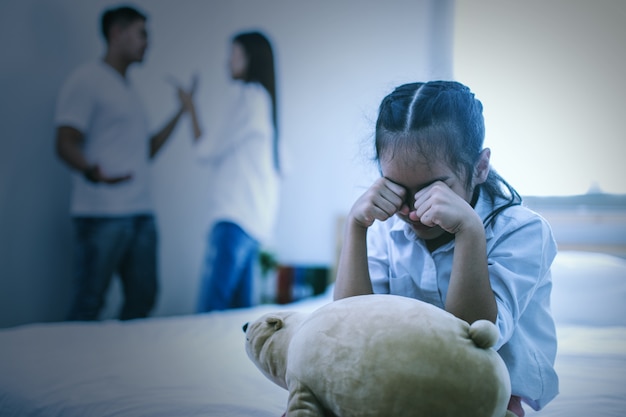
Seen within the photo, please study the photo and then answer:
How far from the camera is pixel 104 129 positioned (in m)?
2.02

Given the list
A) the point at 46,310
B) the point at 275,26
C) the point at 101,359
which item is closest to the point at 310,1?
the point at 275,26

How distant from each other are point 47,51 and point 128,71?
30 centimetres

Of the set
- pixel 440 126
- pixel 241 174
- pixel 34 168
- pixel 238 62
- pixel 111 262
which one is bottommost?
pixel 111 262

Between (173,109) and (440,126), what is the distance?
1.97m

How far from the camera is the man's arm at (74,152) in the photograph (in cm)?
195

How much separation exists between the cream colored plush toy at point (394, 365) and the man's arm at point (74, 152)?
1.70 m

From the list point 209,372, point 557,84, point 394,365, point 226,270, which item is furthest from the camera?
point 226,270

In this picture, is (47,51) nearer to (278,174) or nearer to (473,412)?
(278,174)

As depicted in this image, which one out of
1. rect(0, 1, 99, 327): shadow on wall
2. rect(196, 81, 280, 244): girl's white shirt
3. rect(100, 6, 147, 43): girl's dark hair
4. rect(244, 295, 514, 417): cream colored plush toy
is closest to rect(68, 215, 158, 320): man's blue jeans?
rect(0, 1, 99, 327): shadow on wall

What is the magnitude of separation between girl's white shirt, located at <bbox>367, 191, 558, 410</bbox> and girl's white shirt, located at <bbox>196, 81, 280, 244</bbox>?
171cm

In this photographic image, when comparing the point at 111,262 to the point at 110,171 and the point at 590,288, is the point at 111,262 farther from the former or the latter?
the point at 590,288

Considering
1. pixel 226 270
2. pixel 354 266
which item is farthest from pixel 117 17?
pixel 354 266

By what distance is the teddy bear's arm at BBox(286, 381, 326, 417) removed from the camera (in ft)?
1.56

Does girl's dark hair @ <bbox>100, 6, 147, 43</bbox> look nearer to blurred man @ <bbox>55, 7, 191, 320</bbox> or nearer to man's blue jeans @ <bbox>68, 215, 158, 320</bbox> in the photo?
blurred man @ <bbox>55, 7, 191, 320</bbox>
